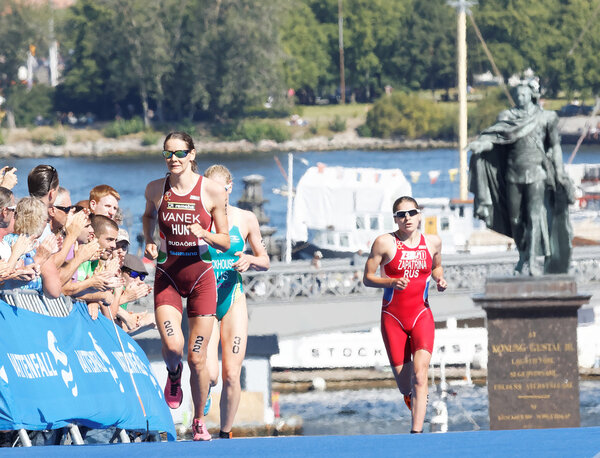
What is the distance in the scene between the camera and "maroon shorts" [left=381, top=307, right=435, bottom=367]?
391 inches

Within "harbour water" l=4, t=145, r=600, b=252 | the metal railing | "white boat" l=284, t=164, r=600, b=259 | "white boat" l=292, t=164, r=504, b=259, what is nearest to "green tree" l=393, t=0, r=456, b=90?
"harbour water" l=4, t=145, r=600, b=252

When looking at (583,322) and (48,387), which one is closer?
(48,387)

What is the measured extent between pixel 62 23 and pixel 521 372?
117777 millimetres

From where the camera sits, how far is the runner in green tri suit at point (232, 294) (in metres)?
9.19

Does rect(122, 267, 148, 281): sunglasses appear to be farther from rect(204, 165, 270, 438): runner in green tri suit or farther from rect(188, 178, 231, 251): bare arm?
rect(188, 178, 231, 251): bare arm

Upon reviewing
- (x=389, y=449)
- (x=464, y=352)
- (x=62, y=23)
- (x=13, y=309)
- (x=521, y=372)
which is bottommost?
(x=464, y=352)

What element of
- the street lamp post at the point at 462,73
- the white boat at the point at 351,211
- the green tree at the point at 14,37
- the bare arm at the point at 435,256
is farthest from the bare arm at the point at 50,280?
the green tree at the point at 14,37

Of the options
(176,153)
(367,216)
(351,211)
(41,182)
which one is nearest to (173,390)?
(176,153)

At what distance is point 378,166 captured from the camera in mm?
103438

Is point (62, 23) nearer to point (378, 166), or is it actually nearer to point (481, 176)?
point (378, 166)

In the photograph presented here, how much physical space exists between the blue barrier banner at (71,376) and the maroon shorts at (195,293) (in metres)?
0.65

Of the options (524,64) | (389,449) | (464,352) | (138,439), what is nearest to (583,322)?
(464,352)

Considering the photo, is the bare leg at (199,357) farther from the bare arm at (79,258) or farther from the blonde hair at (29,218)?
the blonde hair at (29,218)

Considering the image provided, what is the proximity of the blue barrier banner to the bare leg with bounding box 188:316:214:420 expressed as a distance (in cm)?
54
